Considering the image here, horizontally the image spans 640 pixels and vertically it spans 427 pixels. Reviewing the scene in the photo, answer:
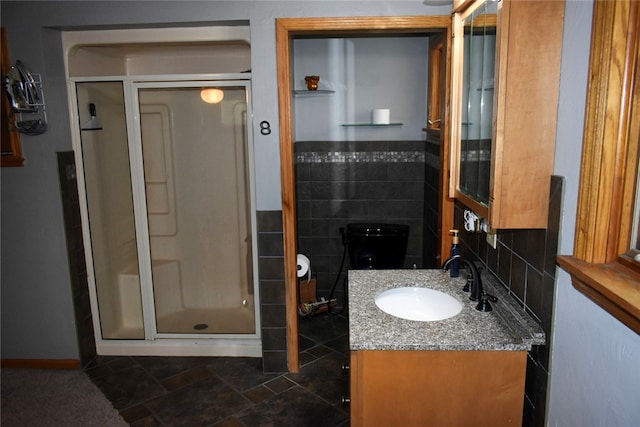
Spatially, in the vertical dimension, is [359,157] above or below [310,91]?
below

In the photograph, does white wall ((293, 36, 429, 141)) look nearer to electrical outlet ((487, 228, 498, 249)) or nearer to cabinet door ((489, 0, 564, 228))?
electrical outlet ((487, 228, 498, 249))

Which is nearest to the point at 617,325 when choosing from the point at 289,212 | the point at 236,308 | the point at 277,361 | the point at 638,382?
the point at 638,382

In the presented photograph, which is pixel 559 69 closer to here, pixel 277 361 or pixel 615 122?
pixel 615 122

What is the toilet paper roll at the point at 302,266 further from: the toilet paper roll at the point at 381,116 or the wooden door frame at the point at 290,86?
the toilet paper roll at the point at 381,116

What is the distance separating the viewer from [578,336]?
1.36m

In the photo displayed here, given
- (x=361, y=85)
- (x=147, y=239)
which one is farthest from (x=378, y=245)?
(x=147, y=239)

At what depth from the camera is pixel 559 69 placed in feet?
4.72

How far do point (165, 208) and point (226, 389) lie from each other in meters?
1.27

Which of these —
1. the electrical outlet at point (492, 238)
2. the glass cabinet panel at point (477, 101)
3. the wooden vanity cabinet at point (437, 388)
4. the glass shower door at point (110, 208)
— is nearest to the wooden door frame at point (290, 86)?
the glass cabinet panel at point (477, 101)

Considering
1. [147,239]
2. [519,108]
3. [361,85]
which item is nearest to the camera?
[519,108]

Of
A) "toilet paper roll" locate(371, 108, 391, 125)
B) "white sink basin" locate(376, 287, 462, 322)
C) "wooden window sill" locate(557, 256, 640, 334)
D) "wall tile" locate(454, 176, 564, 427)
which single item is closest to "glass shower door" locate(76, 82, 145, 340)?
"toilet paper roll" locate(371, 108, 391, 125)

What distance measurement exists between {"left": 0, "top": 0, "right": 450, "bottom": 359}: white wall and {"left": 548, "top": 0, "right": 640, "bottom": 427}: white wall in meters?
1.35

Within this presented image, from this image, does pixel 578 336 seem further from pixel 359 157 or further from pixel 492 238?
pixel 359 157

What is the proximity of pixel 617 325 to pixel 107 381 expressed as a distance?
283 centimetres
